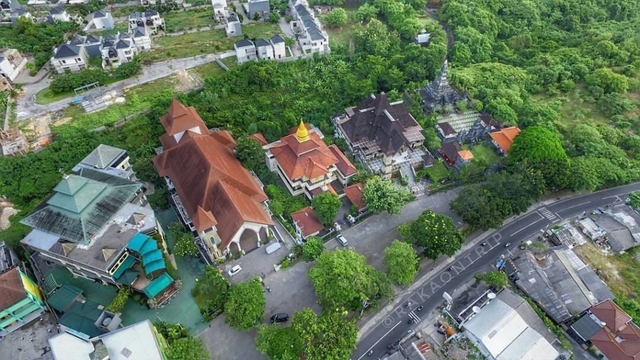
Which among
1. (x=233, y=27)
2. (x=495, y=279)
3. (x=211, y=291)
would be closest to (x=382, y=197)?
(x=495, y=279)

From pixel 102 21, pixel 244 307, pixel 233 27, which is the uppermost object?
pixel 102 21

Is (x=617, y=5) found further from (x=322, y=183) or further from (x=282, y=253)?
(x=282, y=253)

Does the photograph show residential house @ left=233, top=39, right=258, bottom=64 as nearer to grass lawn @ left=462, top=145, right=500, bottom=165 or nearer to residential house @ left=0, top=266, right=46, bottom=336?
grass lawn @ left=462, top=145, right=500, bottom=165

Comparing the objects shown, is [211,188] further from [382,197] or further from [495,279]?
[495,279]

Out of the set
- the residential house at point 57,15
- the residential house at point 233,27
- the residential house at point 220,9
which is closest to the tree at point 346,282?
the residential house at point 233,27

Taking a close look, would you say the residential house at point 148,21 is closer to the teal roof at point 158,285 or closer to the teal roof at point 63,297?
the teal roof at point 63,297

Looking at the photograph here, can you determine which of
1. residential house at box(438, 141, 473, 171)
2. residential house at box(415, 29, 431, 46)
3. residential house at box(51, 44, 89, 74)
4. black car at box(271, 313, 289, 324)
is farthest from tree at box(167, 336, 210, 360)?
residential house at box(415, 29, 431, 46)
